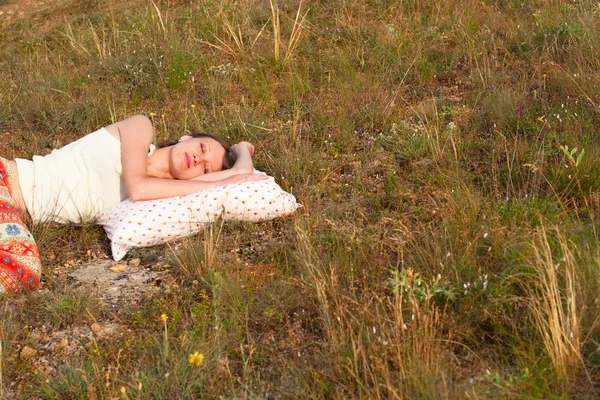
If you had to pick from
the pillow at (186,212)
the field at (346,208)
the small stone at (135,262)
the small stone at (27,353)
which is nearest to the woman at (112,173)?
the pillow at (186,212)

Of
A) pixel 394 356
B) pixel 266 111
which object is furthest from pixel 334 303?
pixel 266 111

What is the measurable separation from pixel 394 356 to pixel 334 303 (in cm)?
54

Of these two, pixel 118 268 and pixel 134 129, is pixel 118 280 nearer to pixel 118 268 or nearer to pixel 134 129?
pixel 118 268

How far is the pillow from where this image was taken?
4480mm

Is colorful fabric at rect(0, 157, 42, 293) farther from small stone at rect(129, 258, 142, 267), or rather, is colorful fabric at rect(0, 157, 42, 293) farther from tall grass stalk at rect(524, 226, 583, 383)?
tall grass stalk at rect(524, 226, 583, 383)

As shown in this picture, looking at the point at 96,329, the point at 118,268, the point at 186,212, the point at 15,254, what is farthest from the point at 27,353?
the point at 186,212

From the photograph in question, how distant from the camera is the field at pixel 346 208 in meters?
3.06

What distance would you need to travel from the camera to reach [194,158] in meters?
4.93

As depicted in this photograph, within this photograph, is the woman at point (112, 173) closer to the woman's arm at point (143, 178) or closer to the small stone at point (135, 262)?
the woman's arm at point (143, 178)

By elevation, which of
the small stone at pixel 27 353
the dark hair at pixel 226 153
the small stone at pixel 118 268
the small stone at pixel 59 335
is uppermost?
the dark hair at pixel 226 153

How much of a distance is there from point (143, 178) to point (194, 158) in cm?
38

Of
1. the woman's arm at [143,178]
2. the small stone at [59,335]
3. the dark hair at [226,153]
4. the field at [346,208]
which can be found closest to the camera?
the field at [346,208]

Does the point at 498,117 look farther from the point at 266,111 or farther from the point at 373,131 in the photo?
the point at 266,111

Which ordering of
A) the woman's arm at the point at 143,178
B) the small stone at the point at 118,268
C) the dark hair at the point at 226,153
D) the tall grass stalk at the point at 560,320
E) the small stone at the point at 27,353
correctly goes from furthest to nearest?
the dark hair at the point at 226,153 → the woman's arm at the point at 143,178 → the small stone at the point at 118,268 → the small stone at the point at 27,353 → the tall grass stalk at the point at 560,320
